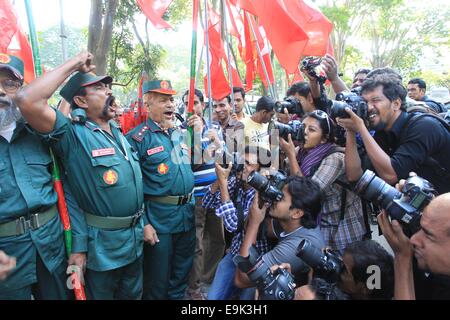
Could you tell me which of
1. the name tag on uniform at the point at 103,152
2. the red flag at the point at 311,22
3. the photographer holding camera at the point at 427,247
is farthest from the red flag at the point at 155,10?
the photographer holding camera at the point at 427,247

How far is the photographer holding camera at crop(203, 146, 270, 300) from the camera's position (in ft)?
7.57

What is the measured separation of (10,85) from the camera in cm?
194

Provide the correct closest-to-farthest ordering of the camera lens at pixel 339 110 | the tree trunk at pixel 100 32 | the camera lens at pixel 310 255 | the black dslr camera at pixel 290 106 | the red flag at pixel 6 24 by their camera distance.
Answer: the camera lens at pixel 310 255
the camera lens at pixel 339 110
the red flag at pixel 6 24
the black dslr camera at pixel 290 106
the tree trunk at pixel 100 32

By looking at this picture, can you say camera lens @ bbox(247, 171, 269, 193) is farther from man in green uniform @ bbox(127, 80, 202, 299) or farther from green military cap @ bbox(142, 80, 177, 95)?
green military cap @ bbox(142, 80, 177, 95)

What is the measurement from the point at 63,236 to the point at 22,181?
1.36 feet

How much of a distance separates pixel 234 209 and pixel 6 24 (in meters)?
2.23

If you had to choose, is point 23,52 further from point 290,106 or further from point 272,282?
point 272,282

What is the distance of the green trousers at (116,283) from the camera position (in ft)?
7.13

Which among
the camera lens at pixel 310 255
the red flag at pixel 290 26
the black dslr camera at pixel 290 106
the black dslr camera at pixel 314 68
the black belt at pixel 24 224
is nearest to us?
the camera lens at pixel 310 255

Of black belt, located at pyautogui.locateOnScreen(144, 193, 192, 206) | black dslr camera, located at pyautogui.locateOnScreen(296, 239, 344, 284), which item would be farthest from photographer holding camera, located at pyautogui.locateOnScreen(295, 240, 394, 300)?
black belt, located at pyautogui.locateOnScreen(144, 193, 192, 206)

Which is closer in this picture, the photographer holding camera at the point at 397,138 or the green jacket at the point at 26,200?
the green jacket at the point at 26,200

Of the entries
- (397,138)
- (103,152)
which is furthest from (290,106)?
(103,152)

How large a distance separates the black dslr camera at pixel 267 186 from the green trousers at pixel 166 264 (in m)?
1.03

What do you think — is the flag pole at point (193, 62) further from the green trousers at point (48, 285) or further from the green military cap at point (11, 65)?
the green trousers at point (48, 285)
